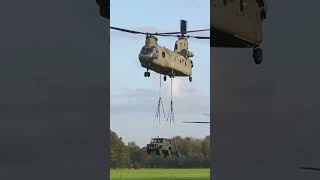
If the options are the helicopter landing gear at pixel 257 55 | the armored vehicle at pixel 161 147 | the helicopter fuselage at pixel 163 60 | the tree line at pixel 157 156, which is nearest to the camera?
the helicopter landing gear at pixel 257 55

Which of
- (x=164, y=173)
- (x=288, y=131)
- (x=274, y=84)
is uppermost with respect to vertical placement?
(x=274, y=84)

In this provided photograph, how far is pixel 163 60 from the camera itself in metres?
13.5

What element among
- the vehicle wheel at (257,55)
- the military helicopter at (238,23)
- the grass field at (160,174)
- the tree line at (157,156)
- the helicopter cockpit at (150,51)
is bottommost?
the grass field at (160,174)

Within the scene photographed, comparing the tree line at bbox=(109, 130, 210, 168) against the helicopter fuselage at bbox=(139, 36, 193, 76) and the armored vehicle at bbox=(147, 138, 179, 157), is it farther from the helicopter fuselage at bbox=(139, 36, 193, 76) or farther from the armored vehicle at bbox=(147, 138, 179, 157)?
the helicopter fuselage at bbox=(139, 36, 193, 76)

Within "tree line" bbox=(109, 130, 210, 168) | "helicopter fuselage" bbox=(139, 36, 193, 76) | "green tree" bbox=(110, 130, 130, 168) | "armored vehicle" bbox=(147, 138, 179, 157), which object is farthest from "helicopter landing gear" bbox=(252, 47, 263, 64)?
"green tree" bbox=(110, 130, 130, 168)

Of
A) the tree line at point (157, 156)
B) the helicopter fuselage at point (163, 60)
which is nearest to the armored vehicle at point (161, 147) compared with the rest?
the tree line at point (157, 156)

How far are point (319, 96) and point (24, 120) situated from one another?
5.24 meters

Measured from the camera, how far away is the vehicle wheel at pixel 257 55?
11805 millimetres

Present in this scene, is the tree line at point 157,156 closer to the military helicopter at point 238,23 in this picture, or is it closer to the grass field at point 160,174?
the grass field at point 160,174

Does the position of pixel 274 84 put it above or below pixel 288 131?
above

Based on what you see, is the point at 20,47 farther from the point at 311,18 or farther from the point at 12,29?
the point at 311,18

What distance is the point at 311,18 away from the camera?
11789 millimetres

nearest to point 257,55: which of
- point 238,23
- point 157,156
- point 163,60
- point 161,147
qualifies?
point 238,23

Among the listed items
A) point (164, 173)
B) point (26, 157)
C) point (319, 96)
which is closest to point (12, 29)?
point (26, 157)
